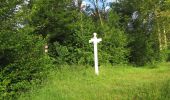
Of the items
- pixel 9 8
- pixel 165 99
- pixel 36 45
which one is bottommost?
pixel 165 99

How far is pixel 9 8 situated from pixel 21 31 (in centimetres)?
93

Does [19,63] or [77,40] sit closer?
[19,63]

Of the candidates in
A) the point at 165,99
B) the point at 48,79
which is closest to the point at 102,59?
the point at 48,79

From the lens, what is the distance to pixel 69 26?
3034cm

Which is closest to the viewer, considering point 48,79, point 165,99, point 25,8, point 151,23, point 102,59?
point 165,99

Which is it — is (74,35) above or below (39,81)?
above

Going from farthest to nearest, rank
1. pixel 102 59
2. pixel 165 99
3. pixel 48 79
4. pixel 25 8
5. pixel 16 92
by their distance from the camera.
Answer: pixel 102 59
pixel 48 79
pixel 25 8
pixel 16 92
pixel 165 99

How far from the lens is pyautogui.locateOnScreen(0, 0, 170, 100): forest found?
13.9 m

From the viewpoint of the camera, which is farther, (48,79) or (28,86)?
(48,79)

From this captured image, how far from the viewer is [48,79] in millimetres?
16484

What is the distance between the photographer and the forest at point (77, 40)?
13.9 metres

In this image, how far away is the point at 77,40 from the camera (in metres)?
29.9

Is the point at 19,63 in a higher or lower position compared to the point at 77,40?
lower

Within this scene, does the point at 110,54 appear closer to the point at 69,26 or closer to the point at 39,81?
the point at 69,26
